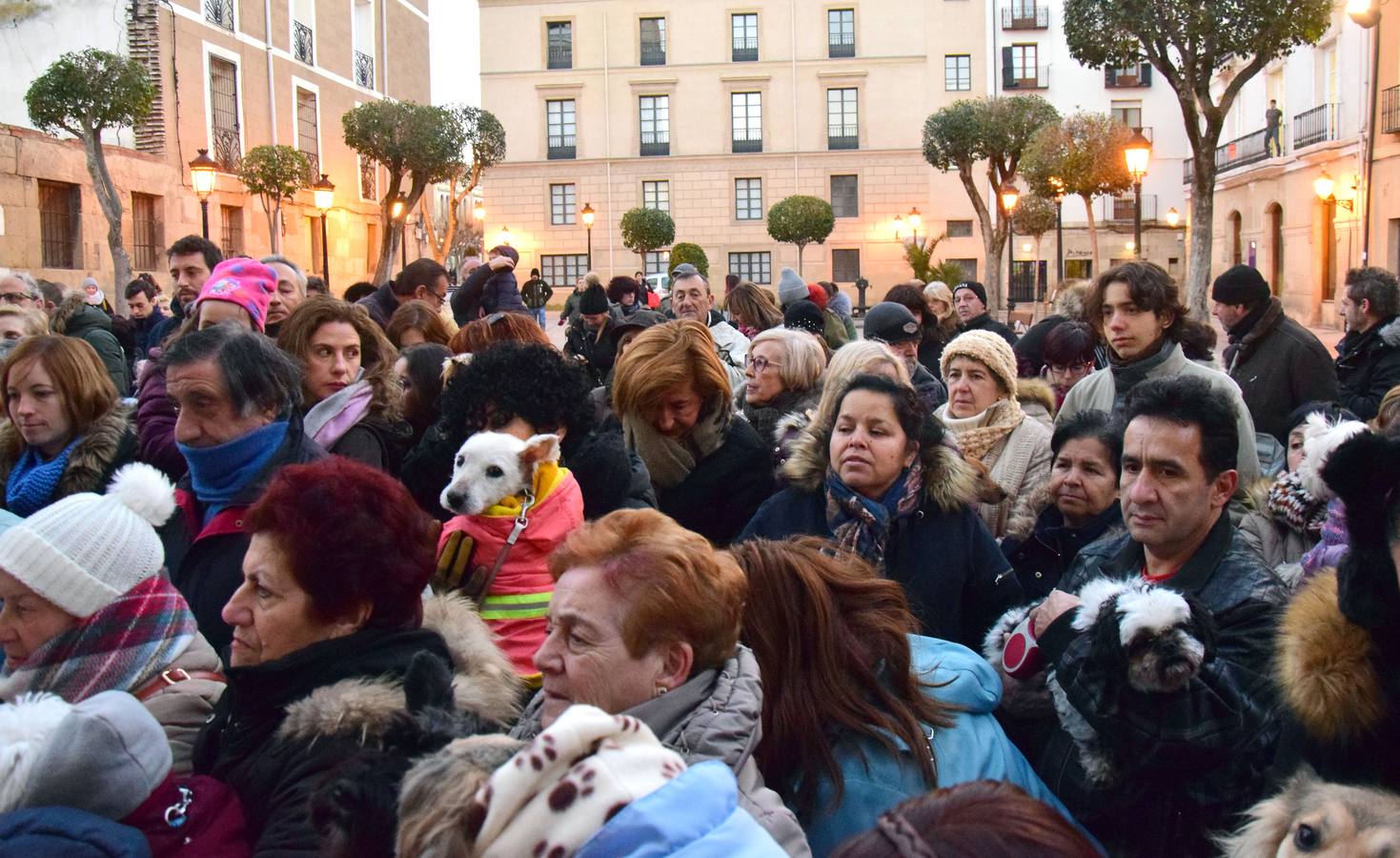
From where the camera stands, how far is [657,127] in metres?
48.8

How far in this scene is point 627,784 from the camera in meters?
1.29

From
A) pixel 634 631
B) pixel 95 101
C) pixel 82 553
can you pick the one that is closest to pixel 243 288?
pixel 82 553

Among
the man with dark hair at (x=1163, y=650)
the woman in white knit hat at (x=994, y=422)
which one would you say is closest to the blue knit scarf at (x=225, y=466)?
the man with dark hair at (x=1163, y=650)

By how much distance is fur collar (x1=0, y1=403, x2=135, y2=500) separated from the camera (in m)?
3.97

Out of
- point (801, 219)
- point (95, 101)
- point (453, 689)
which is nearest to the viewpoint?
point (453, 689)

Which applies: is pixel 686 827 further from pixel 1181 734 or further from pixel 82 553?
pixel 82 553

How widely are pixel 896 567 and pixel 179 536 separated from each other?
6.55 ft

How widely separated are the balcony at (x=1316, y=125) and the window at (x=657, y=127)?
24.5m

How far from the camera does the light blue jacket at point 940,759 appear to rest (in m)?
2.33

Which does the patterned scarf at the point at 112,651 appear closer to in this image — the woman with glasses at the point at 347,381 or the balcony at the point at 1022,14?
the woman with glasses at the point at 347,381

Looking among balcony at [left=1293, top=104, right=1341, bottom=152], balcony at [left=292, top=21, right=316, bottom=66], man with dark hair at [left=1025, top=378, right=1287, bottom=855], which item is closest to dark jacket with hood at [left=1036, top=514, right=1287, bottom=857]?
man with dark hair at [left=1025, top=378, right=1287, bottom=855]

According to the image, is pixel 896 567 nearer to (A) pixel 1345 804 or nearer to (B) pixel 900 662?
(B) pixel 900 662

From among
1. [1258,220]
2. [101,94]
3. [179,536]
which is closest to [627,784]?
[179,536]

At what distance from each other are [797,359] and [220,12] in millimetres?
27042
